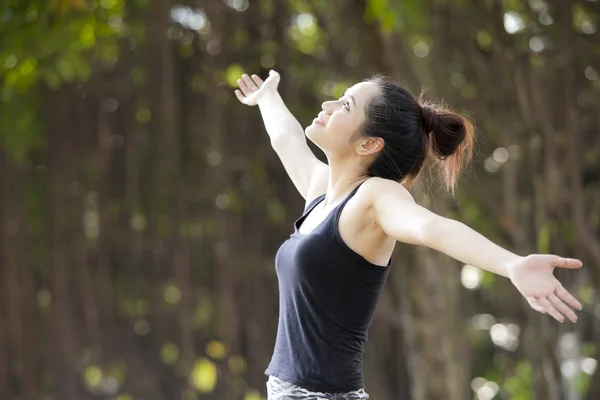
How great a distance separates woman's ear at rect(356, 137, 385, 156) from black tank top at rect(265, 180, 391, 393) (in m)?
0.15

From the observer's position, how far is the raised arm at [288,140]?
107 inches

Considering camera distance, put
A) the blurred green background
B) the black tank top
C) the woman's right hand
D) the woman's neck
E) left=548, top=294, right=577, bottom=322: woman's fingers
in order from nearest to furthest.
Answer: left=548, top=294, right=577, bottom=322: woman's fingers → the black tank top → the woman's neck → the woman's right hand → the blurred green background

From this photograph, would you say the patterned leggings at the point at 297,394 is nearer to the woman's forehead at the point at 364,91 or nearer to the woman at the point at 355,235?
the woman at the point at 355,235

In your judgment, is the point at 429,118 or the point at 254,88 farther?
the point at 254,88

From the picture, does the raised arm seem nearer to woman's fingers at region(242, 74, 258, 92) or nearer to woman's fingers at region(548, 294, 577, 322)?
woman's fingers at region(242, 74, 258, 92)

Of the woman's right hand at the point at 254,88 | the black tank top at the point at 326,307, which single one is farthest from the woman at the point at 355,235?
the woman's right hand at the point at 254,88

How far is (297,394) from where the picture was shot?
7.22ft

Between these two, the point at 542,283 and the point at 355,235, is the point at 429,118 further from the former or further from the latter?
the point at 542,283

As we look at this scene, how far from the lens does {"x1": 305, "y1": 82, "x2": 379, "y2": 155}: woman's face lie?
2348 millimetres

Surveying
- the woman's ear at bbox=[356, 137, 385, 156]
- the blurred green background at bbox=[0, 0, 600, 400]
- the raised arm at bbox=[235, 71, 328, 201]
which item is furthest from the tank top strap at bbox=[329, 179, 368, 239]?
the blurred green background at bbox=[0, 0, 600, 400]

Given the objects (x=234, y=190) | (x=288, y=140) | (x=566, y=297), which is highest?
(x=234, y=190)

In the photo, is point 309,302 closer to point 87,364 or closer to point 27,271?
point 27,271

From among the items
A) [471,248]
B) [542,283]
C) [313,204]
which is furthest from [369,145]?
[542,283]

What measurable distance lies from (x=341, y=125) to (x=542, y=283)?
693 millimetres
